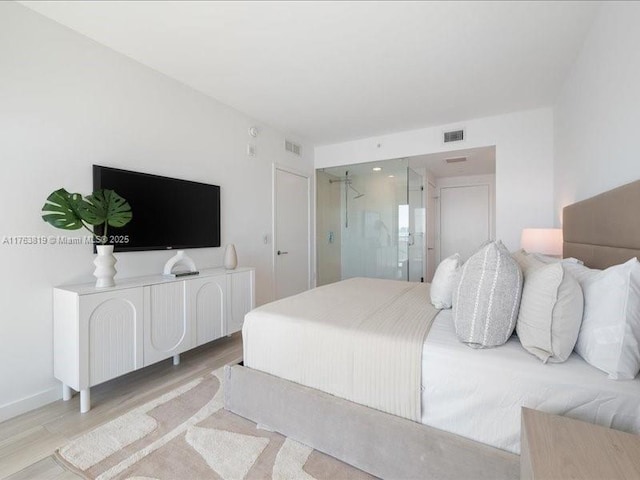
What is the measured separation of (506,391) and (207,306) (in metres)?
2.29

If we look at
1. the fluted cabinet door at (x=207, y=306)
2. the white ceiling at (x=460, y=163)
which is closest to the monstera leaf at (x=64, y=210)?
the fluted cabinet door at (x=207, y=306)

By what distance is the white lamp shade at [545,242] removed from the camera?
2635 mm

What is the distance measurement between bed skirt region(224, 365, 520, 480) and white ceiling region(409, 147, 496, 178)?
358 centimetres

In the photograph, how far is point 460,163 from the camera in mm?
4555

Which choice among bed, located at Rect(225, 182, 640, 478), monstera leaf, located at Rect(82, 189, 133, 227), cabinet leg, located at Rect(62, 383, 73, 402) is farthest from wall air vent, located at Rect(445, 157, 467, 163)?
cabinet leg, located at Rect(62, 383, 73, 402)

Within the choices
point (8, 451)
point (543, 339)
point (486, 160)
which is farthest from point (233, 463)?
point (486, 160)

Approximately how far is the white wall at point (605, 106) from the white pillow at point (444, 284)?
36.5 inches

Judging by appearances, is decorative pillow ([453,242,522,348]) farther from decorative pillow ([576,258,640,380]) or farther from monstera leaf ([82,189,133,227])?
monstera leaf ([82,189,133,227])

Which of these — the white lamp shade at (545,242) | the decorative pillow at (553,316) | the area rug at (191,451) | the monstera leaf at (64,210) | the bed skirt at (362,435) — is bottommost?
the area rug at (191,451)

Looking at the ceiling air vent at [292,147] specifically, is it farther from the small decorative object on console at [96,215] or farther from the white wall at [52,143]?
the small decorative object on console at [96,215]

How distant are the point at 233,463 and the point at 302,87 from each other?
9.80 feet

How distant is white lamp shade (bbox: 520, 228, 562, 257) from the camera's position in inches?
104

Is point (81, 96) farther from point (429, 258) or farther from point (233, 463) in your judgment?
point (429, 258)

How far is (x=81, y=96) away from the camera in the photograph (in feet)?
7.07
